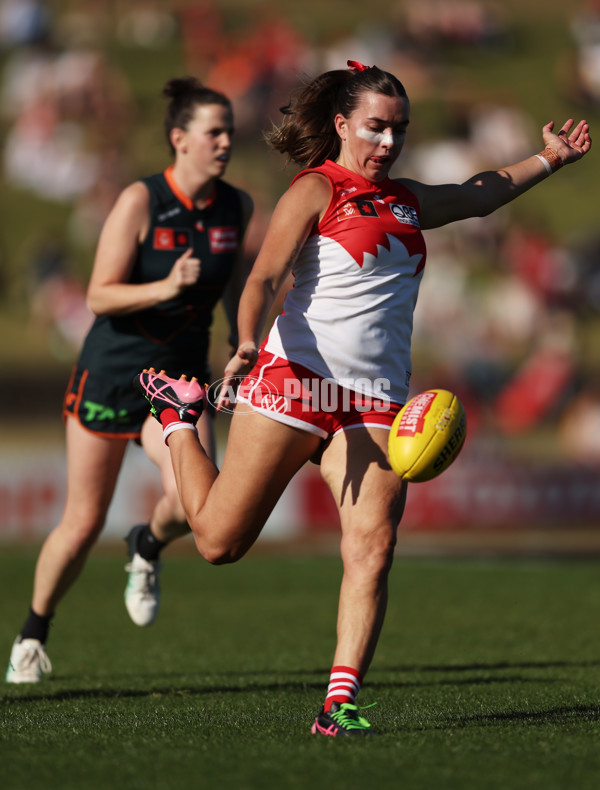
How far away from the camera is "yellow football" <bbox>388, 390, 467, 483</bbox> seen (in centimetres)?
416

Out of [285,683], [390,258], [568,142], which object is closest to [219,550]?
[390,258]

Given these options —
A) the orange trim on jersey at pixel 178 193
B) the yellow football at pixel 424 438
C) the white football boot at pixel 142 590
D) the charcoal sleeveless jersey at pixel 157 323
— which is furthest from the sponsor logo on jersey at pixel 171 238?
the yellow football at pixel 424 438

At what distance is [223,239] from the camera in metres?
6.00

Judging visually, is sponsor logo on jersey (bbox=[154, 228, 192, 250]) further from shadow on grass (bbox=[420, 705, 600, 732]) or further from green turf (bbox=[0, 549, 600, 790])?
shadow on grass (bbox=[420, 705, 600, 732])

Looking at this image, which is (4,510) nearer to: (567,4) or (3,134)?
(3,134)

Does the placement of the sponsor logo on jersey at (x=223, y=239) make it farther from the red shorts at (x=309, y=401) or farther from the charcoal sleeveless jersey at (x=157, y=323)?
the red shorts at (x=309, y=401)

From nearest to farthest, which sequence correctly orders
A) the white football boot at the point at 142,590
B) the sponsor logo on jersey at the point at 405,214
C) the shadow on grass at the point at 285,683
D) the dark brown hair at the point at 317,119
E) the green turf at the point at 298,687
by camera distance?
the green turf at the point at 298,687 < the sponsor logo on jersey at the point at 405,214 < the dark brown hair at the point at 317,119 < the shadow on grass at the point at 285,683 < the white football boot at the point at 142,590

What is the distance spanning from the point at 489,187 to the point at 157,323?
6.29 feet

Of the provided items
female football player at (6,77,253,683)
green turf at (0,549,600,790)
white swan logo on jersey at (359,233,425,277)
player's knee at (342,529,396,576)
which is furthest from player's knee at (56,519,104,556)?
white swan logo on jersey at (359,233,425,277)

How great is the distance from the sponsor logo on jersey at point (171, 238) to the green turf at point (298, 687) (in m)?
2.06

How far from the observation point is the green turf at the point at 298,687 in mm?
3584

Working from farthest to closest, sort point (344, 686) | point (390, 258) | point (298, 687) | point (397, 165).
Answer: point (397, 165) < point (298, 687) < point (390, 258) < point (344, 686)

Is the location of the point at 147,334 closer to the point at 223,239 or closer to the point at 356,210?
the point at 223,239

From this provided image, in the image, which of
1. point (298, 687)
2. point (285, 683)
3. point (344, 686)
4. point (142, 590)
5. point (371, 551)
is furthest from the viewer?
point (142, 590)
